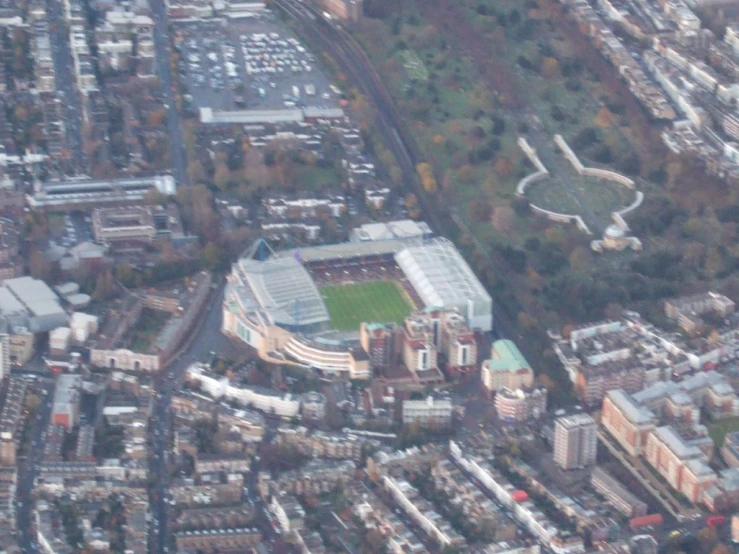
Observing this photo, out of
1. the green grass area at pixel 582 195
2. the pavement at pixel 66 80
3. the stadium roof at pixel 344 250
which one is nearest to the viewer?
the stadium roof at pixel 344 250

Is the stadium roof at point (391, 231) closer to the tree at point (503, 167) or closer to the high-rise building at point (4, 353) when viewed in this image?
the tree at point (503, 167)

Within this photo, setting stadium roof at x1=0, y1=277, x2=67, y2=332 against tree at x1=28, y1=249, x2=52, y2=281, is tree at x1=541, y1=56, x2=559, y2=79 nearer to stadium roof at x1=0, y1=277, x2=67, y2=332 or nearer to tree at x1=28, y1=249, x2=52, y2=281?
tree at x1=28, y1=249, x2=52, y2=281

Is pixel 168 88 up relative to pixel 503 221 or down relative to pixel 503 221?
down

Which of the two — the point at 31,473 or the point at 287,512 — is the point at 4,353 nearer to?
the point at 31,473

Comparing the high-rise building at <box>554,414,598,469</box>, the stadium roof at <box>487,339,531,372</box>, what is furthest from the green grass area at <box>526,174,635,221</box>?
the high-rise building at <box>554,414,598,469</box>

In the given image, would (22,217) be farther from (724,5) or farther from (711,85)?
(724,5)

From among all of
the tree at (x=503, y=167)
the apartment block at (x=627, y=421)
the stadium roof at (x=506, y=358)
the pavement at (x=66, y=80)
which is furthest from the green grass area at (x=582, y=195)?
the pavement at (x=66, y=80)

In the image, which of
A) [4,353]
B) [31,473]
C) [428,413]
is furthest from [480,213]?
[31,473]
